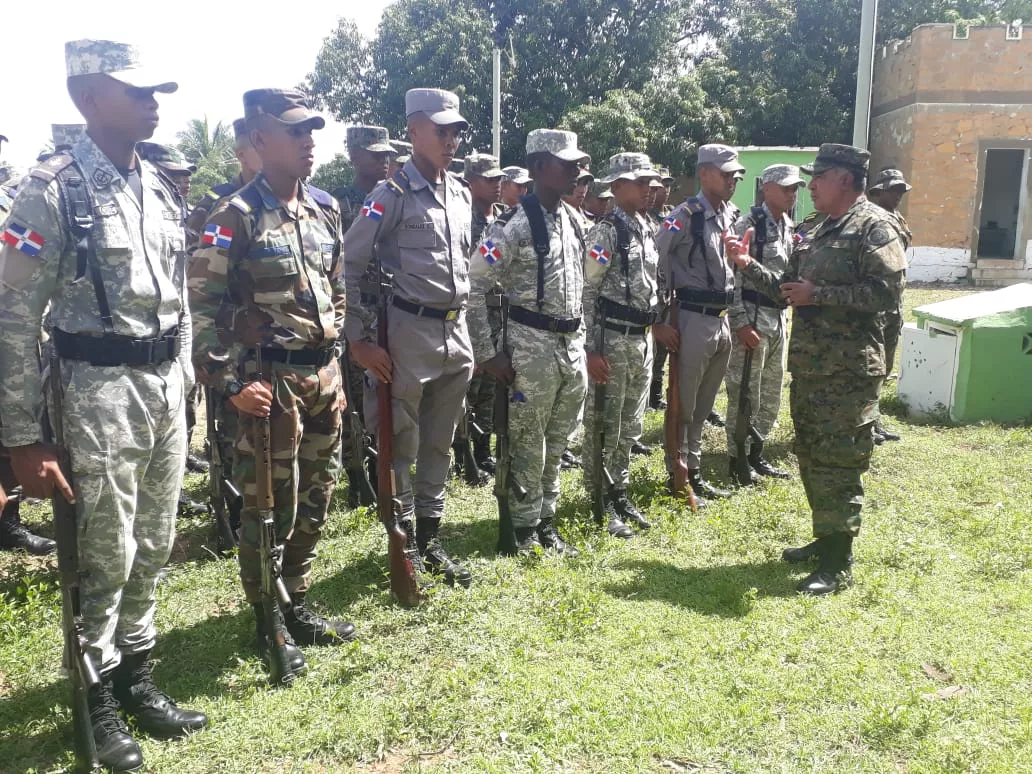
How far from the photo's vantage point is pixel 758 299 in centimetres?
631

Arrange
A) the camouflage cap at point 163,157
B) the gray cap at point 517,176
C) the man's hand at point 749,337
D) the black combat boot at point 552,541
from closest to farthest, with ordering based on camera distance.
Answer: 1. the black combat boot at point 552,541
2. the camouflage cap at point 163,157
3. the man's hand at point 749,337
4. the gray cap at point 517,176

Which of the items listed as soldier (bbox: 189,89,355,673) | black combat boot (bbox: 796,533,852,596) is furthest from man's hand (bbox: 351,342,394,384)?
black combat boot (bbox: 796,533,852,596)

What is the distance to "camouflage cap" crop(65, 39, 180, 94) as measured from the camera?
2.68 metres

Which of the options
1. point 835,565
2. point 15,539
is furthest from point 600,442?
point 15,539

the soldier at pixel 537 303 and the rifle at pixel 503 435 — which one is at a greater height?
the soldier at pixel 537 303

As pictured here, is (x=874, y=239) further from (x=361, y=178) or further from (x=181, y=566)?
(x=181, y=566)

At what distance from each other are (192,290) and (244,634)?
1.67m

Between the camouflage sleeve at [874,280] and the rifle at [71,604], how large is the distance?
347cm

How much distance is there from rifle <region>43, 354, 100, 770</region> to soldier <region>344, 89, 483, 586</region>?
4.84 ft

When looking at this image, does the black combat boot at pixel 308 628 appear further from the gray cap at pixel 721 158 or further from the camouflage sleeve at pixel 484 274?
the gray cap at pixel 721 158

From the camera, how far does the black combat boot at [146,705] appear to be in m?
3.02

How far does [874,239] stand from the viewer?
4.17m

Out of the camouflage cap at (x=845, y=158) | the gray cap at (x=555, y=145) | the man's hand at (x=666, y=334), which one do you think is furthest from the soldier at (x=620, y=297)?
the camouflage cap at (x=845, y=158)

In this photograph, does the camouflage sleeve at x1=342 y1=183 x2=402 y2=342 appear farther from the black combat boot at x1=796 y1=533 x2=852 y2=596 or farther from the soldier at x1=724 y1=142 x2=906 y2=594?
the black combat boot at x1=796 y1=533 x2=852 y2=596
